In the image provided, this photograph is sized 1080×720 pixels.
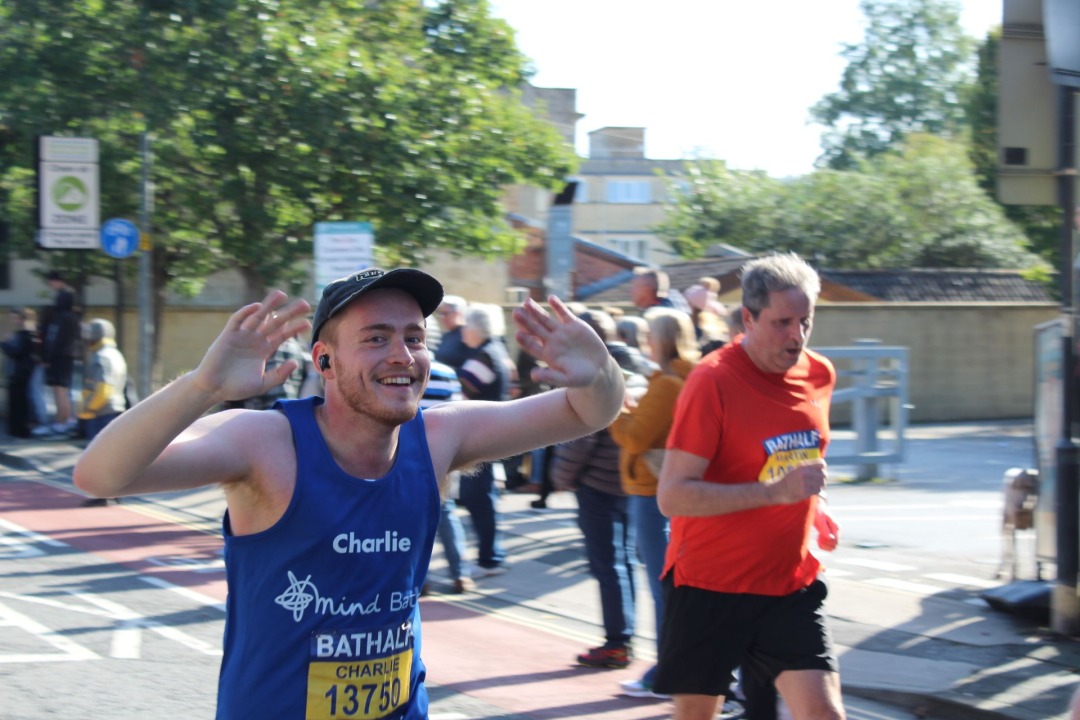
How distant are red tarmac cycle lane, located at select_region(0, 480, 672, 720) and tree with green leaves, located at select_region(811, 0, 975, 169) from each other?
57.2m

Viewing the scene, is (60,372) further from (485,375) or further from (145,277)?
(485,375)

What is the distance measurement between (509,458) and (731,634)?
1.09 meters

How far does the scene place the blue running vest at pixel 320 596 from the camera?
2.72 meters

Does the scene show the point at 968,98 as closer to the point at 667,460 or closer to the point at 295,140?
the point at 295,140

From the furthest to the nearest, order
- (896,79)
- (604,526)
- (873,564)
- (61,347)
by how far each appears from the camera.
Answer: (896,79) → (61,347) → (873,564) → (604,526)

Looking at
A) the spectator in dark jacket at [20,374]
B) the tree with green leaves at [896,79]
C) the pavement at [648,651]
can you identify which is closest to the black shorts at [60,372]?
the spectator in dark jacket at [20,374]

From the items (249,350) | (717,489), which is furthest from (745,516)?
(249,350)

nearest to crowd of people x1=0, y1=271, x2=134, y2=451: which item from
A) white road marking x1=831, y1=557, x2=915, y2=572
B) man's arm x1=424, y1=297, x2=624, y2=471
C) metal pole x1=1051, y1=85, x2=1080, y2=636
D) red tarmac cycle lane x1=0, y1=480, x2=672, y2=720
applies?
red tarmac cycle lane x1=0, y1=480, x2=672, y2=720

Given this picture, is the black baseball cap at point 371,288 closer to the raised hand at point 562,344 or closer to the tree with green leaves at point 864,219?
the raised hand at point 562,344

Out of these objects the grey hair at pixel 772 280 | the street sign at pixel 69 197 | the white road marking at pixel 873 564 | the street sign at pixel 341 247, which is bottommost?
the white road marking at pixel 873 564

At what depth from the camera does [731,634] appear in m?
4.25

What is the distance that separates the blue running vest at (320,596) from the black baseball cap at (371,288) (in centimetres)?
23

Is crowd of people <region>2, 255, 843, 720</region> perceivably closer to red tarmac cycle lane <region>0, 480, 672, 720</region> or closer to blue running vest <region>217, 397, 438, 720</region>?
blue running vest <region>217, 397, 438, 720</region>

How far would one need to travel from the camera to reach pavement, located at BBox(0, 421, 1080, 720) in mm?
6180
